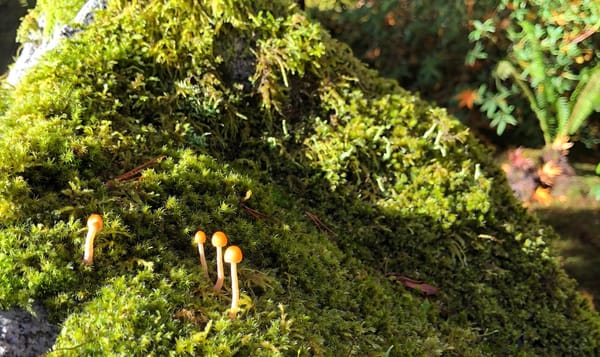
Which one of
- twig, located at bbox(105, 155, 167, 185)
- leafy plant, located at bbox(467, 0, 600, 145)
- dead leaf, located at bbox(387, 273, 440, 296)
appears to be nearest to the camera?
twig, located at bbox(105, 155, 167, 185)

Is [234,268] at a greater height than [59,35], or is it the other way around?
[59,35]

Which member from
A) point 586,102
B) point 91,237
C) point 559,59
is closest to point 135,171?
point 91,237

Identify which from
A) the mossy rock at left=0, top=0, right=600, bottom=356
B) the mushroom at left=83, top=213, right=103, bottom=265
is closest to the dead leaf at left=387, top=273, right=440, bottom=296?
the mossy rock at left=0, top=0, right=600, bottom=356

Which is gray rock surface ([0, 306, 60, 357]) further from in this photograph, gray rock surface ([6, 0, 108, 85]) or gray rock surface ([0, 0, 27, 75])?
gray rock surface ([0, 0, 27, 75])

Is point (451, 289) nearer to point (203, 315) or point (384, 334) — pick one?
point (384, 334)

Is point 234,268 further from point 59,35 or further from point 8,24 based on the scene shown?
point 8,24

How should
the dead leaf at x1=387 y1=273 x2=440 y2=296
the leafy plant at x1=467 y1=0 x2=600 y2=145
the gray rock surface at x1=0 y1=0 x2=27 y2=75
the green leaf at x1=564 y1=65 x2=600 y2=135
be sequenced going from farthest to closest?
the gray rock surface at x1=0 y1=0 x2=27 y2=75
the leafy plant at x1=467 y1=0 x2=600 y2=145
the green leaf at x1=564 y1=65 x2=600 y2=135
the dead leaf at x1=387 y1=273 x2=440 y2=296

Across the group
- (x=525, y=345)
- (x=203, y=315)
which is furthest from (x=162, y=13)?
(x=525, y=345)
